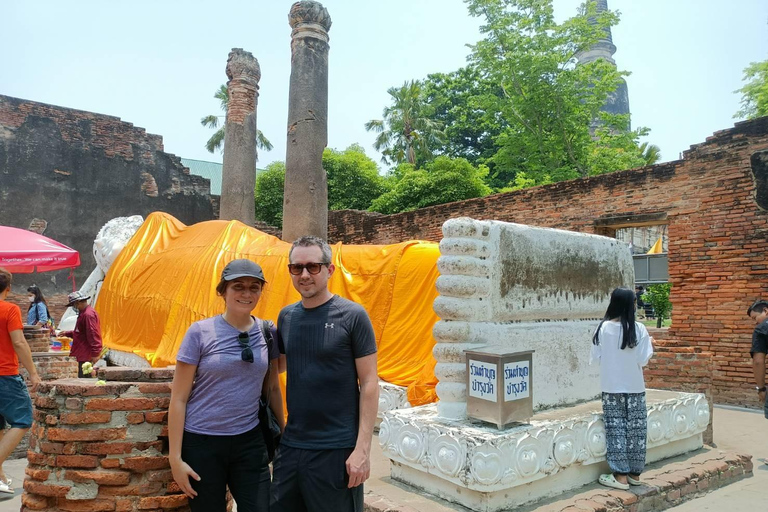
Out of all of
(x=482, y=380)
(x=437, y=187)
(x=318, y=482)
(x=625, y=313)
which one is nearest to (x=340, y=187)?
(x=437, y=187)

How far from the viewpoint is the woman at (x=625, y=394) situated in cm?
360

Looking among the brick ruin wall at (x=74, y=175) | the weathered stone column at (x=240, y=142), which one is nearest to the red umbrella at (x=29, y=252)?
the weathered stone column at (x=240, y=142)

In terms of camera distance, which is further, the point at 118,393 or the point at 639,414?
the point at 639,414

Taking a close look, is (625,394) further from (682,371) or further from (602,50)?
(602,50)

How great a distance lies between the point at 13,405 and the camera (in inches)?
144

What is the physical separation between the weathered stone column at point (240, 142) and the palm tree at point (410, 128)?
541 inches

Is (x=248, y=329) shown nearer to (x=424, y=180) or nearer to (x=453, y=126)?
(x=424, y=180)

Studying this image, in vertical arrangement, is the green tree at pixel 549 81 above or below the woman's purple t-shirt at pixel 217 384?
above

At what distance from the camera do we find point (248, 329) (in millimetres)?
2289

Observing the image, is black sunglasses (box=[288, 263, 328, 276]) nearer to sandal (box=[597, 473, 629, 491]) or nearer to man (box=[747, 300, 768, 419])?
sandal (box=[597, 473, 629, 491])

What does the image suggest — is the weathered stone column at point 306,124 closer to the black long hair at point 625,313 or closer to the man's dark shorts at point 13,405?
the man's dark shorts at point 13,405

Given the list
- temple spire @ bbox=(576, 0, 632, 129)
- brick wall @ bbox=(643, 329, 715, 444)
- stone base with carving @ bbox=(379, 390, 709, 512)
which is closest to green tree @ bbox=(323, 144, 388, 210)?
brick wall @ bbox=(643, 329, 715, 444)

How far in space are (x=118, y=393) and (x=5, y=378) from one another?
6.03ft

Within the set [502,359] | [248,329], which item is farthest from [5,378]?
[502,359]
